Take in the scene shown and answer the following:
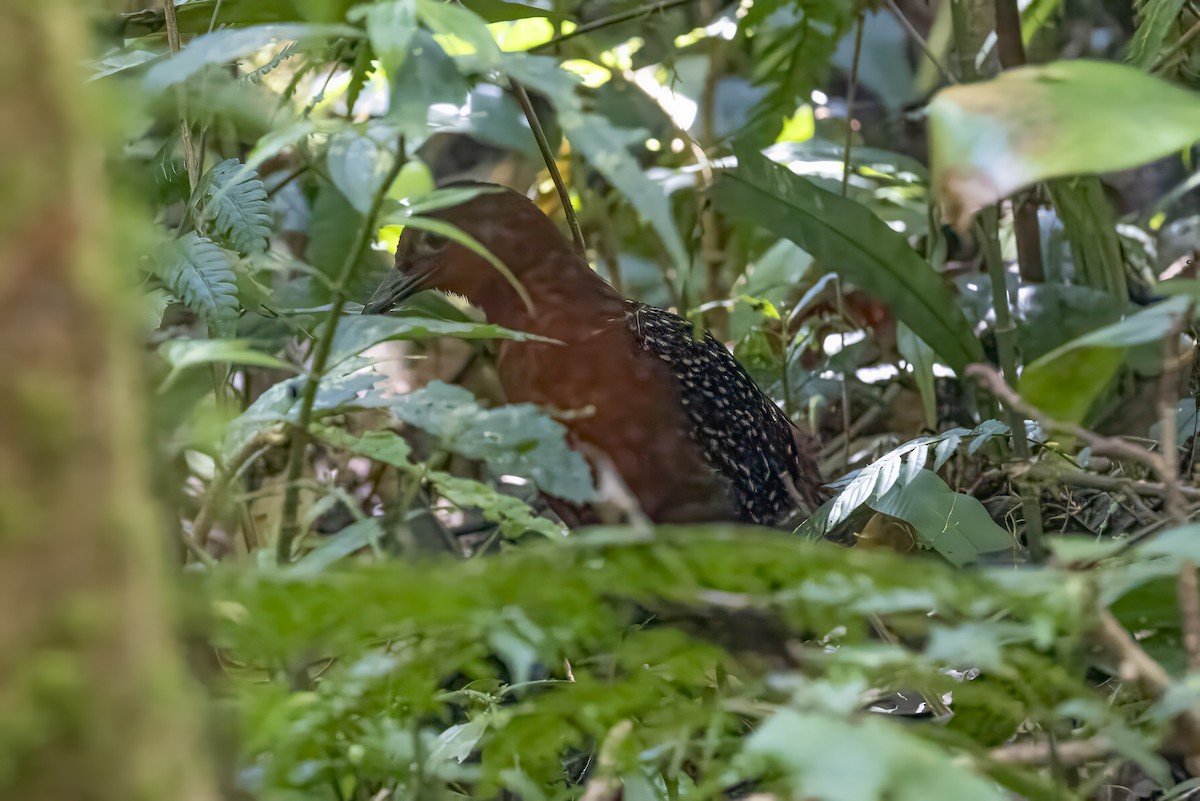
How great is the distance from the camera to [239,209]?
124cm

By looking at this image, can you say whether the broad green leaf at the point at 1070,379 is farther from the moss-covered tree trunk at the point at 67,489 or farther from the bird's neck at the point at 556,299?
the bird's neck at the point at 556,299

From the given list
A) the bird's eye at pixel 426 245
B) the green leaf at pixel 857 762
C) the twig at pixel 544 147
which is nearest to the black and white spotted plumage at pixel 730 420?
the twig at pixel 544 147

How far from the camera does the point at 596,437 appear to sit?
1673 millimetres

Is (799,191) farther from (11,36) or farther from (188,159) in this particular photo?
(11,36)

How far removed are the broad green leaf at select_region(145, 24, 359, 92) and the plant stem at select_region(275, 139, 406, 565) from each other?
0.30ft

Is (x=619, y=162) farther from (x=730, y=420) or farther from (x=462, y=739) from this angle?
(x=730, y=420)

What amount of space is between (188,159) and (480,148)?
9.23 ft

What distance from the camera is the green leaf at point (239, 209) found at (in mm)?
1215

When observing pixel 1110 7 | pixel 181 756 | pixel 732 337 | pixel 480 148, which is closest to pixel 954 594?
pixel 181 756

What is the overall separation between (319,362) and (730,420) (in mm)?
1151

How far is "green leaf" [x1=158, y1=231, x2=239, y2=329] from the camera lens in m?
1.13

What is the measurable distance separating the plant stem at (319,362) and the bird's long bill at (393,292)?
99 centimetres

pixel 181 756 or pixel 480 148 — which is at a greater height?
pixel 181 756

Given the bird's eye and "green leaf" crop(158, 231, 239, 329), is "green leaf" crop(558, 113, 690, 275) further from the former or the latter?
the bird's eye
